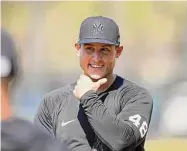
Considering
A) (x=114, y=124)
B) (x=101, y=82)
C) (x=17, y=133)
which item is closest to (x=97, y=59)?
(x=101, y=82)

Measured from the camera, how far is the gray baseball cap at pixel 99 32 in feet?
8.96

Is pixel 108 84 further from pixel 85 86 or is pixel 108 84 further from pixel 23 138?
pixel 23 138

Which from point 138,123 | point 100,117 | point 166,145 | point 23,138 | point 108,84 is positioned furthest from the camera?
point 166,145

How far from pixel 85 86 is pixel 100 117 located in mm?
172

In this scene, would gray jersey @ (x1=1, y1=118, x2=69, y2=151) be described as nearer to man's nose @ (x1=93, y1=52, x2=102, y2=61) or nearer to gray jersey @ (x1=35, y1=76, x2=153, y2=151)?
gray jersey @ (x1=35, y1=76, x2=153, y2=151)

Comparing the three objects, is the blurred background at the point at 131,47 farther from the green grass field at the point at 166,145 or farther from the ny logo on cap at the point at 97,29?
the ny logo on cap at the point at 97,29

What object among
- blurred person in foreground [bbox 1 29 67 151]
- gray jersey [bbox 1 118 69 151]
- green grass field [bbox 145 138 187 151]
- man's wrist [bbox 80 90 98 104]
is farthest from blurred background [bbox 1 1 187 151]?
gray jersey [bbox 1 118 69 151]

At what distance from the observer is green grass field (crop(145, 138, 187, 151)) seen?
6.84 meters

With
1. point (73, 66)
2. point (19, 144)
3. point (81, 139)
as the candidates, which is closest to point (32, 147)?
point (19, 144)

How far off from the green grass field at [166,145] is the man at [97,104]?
3.99 meters

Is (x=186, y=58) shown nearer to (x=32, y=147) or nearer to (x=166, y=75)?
(x=166, y=75)

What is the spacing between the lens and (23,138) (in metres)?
1.46

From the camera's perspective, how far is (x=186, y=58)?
24.9ft

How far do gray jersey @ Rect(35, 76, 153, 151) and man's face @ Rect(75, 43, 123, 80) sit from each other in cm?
9
